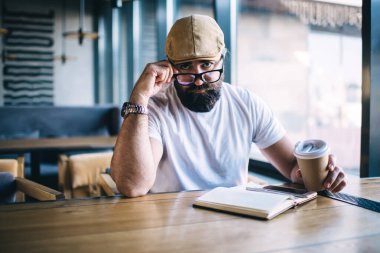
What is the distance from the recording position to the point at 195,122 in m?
1.66

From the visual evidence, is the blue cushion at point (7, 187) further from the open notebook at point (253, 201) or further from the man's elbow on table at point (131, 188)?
the open notebook at point (253, 201)

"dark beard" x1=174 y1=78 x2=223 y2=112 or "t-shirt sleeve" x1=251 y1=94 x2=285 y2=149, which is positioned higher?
"dark beard" x1=174 y1=78 x2=223 y2=112

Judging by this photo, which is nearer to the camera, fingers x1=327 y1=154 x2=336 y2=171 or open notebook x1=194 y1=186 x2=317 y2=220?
open notebook x1=194 y1=186 x2=317 y2=220

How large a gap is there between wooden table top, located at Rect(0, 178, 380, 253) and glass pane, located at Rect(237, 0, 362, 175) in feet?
3.40

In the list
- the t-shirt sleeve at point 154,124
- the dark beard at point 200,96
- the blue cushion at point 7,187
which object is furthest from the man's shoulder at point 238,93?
the blue cushion at point 7,187

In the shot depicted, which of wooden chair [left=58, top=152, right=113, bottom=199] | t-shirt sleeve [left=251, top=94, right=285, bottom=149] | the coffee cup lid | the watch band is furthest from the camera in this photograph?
wooden chair [left=58, top=152, right=113, bottom=199]

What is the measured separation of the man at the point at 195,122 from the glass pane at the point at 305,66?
0.59 m

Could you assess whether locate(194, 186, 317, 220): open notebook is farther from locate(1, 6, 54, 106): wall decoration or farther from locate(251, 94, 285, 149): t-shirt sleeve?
locate(1, 6, 54, 106): wall decoration

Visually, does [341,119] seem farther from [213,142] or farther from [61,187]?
[61,187]

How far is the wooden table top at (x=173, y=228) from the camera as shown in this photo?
814 millimetres

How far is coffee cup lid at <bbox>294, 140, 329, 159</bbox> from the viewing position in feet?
4.03

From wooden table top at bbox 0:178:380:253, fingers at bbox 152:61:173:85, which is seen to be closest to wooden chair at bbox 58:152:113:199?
fingers at bbox 152:61:173:85

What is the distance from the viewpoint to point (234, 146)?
1.66 metres

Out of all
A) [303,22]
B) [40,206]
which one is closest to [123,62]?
[303,22]
